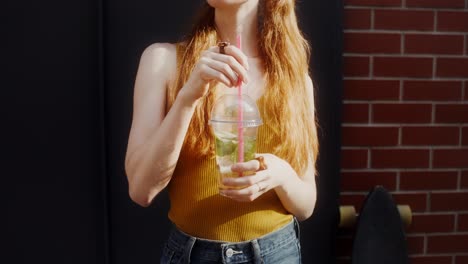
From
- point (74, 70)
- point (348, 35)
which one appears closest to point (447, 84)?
point (348, 35)

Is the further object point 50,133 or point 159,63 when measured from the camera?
point 50,133

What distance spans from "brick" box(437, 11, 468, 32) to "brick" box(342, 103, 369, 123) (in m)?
0.46

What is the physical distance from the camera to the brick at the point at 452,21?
7.33 ft

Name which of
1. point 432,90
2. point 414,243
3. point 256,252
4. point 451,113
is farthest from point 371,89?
point 256,252

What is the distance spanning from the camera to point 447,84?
2.27 metres

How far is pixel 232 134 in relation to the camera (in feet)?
4.00

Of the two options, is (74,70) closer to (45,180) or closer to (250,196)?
(45,180)

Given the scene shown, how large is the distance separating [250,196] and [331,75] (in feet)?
3.45

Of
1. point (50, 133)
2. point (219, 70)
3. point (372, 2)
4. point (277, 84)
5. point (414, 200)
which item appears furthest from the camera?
point (414, 200)

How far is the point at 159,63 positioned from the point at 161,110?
130 mm

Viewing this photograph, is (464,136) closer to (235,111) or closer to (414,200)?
(414,200)

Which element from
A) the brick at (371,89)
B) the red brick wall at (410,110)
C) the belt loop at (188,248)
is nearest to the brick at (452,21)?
the red brick wall at (410,110)

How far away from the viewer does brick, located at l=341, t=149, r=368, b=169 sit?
224 cm

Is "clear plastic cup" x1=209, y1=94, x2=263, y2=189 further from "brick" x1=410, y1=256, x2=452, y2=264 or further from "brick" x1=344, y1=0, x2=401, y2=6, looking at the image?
"brick" x1=410, y1=256, x2=452, y2=264
